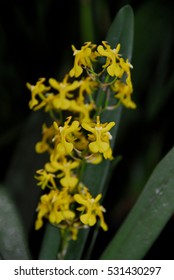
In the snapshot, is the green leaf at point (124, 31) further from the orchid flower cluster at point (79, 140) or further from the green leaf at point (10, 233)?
the green leaf at point (10, 233)

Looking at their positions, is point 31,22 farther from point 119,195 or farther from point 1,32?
point 119,195

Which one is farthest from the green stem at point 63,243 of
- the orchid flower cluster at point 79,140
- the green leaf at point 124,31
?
the green leaf at point 124,31

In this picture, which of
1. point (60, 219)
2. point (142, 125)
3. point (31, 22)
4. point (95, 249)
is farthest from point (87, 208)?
point (31, 22)

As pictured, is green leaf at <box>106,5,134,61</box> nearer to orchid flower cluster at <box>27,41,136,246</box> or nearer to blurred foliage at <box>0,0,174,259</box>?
orchid flower cluster at <box>27,41,136,246</box>

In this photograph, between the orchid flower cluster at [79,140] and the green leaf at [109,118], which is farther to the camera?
the green leaf at [109,118]

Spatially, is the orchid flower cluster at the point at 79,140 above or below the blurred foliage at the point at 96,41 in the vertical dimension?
above

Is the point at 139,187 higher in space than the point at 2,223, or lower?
lower

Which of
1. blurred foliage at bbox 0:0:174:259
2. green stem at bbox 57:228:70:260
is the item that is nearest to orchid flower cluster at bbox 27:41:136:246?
green stem at bbox 57:228:70:260
